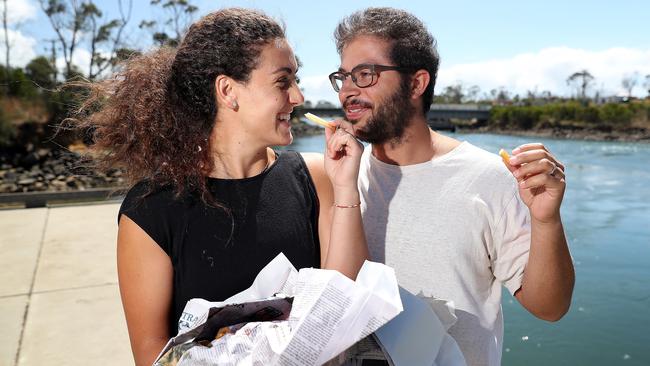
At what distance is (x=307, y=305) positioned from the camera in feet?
2.87

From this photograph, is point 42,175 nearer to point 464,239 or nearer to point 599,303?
point 599,303

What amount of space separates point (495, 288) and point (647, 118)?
5544 centimetres

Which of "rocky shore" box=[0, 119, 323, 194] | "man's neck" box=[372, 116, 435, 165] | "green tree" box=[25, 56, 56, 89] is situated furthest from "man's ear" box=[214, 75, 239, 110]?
"green tree" box=[25, 56, 56, 89]

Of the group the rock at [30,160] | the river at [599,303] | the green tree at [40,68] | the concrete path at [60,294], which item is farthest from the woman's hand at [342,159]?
the green tree at [40,68]

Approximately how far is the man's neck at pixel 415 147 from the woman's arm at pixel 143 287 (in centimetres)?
74

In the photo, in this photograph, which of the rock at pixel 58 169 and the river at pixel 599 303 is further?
the rock at pixel 58 169

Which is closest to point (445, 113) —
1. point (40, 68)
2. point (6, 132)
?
point (40, 68)

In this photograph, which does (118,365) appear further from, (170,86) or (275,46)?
(275,46)

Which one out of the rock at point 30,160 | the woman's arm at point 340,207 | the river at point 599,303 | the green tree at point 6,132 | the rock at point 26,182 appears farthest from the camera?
the green tree at point 6,132

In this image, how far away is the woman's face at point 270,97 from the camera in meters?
1.34

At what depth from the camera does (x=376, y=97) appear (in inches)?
63.2

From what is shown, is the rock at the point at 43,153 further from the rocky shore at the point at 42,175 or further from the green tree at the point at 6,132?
the green tree at the point at 6,132

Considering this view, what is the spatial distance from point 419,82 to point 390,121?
0.18 m

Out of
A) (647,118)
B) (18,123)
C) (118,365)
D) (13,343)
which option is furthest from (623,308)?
(647,118)
